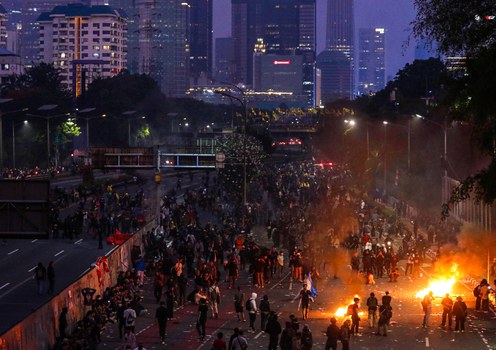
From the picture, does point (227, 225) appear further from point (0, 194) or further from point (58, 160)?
point (58, 160)

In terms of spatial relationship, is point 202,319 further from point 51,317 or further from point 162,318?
point 51,317

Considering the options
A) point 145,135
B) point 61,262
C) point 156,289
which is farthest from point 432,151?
point 145,135

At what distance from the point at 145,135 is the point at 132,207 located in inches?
2906

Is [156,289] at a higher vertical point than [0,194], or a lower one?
lower

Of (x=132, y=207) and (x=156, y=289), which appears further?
(x=132, y=207)

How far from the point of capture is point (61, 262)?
49.2 meters

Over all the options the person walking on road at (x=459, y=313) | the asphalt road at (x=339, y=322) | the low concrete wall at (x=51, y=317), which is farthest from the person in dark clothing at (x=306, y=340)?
the person walking on road at (x=459, y=313)

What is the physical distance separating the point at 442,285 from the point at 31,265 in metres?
18.2

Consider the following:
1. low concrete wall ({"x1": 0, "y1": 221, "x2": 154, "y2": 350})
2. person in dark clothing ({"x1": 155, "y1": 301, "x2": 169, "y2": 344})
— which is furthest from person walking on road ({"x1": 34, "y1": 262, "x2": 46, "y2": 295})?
person in dark clothing ({"x1": 155, "y1": 301, "x2": 169, "y2": 344})

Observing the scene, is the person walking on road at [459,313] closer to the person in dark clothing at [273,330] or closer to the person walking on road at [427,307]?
the person walking on road at [427,307]

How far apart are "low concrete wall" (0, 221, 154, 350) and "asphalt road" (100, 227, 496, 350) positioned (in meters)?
1.18

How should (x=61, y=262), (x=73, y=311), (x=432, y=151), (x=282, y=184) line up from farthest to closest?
(x=282, y=184)
(x=432, y=151)
(x=61, y=262)
(x=73, y=311)

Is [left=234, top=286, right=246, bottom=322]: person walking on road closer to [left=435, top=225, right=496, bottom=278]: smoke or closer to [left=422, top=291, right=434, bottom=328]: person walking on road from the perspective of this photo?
[left=422, top=291, right=434, bottom=328]: person walking on road

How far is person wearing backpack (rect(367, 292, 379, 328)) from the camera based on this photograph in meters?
30.4
